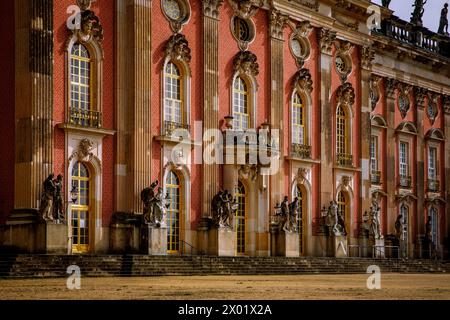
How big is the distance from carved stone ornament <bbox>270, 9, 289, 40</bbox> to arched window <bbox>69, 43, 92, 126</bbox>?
9.14 m

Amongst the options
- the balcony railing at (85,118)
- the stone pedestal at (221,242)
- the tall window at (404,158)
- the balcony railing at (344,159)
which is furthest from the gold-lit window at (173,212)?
the tall window at (404,158)

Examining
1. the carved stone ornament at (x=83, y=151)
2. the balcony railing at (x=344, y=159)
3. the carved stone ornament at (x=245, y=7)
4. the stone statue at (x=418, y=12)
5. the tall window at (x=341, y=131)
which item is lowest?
the carved stone ornament at (x=83, y=151)

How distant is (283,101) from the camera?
36.2 m

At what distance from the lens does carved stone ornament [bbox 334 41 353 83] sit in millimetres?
39906

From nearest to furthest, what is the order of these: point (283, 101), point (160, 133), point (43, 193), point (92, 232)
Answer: point (43, 193), point (92, 232), point (160, 133), point (283, 101)

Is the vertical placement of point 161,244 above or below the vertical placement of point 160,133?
below

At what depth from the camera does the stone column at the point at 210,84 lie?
32438 mm

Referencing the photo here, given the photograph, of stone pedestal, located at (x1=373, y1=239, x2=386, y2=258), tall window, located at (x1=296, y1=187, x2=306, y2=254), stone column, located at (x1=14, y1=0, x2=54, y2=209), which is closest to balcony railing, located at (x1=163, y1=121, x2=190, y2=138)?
stone column, located at (x1=14, y1=0, x2=54, y2=209)

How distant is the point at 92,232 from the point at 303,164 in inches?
442

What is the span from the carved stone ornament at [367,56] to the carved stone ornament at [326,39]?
2.68 m

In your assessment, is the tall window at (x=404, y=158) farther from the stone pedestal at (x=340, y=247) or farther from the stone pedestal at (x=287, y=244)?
the stone pedestal at (x=287, y=244)

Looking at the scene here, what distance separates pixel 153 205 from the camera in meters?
29.1
